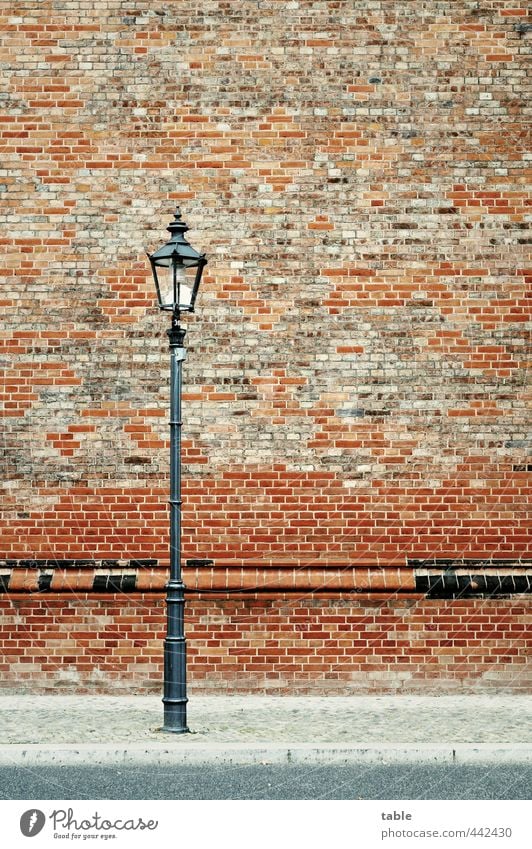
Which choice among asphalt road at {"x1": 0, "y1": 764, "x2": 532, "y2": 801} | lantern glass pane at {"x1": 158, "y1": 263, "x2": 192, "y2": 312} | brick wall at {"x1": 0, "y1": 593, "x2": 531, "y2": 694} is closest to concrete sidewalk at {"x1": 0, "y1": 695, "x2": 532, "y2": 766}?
asphalt road at {"x1": 0, "y1": 764, "x2": 532, "y2": 801}

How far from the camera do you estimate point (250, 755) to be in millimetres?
6863

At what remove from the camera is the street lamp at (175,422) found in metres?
7.86

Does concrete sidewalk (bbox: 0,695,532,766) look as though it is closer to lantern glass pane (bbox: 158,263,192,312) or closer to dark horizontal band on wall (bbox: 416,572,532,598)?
dark horizontal band on wall (bbox: 416,572,532,598)

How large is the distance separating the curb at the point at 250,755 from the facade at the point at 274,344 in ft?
8.64

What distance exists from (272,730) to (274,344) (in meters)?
3.74

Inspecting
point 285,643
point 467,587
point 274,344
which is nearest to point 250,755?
point 285,643

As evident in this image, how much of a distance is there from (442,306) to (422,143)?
5.24ft

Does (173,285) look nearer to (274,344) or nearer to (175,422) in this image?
(175,422)

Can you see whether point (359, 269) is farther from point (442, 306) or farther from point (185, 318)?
point (185, 318)

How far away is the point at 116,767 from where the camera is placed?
6727mm

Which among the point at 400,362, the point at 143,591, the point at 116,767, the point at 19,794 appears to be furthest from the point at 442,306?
the point at 19,794

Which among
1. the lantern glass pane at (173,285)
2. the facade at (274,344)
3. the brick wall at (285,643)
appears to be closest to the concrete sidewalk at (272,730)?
the brick wall at (285,643)

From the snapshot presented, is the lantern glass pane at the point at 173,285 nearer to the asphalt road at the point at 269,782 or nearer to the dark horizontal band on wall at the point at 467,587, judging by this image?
the asphalt road at the point at 269,782
